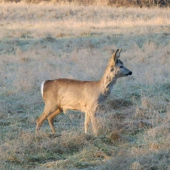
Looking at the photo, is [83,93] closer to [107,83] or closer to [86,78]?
[107,83]

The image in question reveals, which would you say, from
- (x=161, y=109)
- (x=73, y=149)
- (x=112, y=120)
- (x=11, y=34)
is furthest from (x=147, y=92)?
(x=11, y=34)

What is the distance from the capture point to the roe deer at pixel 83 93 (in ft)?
24.0

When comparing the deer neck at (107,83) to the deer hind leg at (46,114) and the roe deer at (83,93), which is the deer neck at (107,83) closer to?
the roe deer at (83,93)

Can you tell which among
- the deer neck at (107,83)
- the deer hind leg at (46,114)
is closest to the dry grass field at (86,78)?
the deer hind leg at (46,114)

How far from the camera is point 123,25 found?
21359 mm

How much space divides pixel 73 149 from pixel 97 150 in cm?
45

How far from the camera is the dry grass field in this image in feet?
19.0

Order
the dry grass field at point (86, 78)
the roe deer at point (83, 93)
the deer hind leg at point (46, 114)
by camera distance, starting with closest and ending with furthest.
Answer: the dry grass field at point (86, 78), the roe deer at point (83, 93), the deer hind leg at point (46, 114)

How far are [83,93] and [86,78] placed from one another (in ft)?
13.9

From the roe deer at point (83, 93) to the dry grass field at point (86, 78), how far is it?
334 mm

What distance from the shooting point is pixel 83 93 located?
7395 mm

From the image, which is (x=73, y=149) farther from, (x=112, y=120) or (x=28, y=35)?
(x=28, y=35)

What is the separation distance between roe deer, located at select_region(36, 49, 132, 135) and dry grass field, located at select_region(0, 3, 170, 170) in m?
0.33

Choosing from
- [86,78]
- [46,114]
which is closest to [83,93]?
[46,114]
